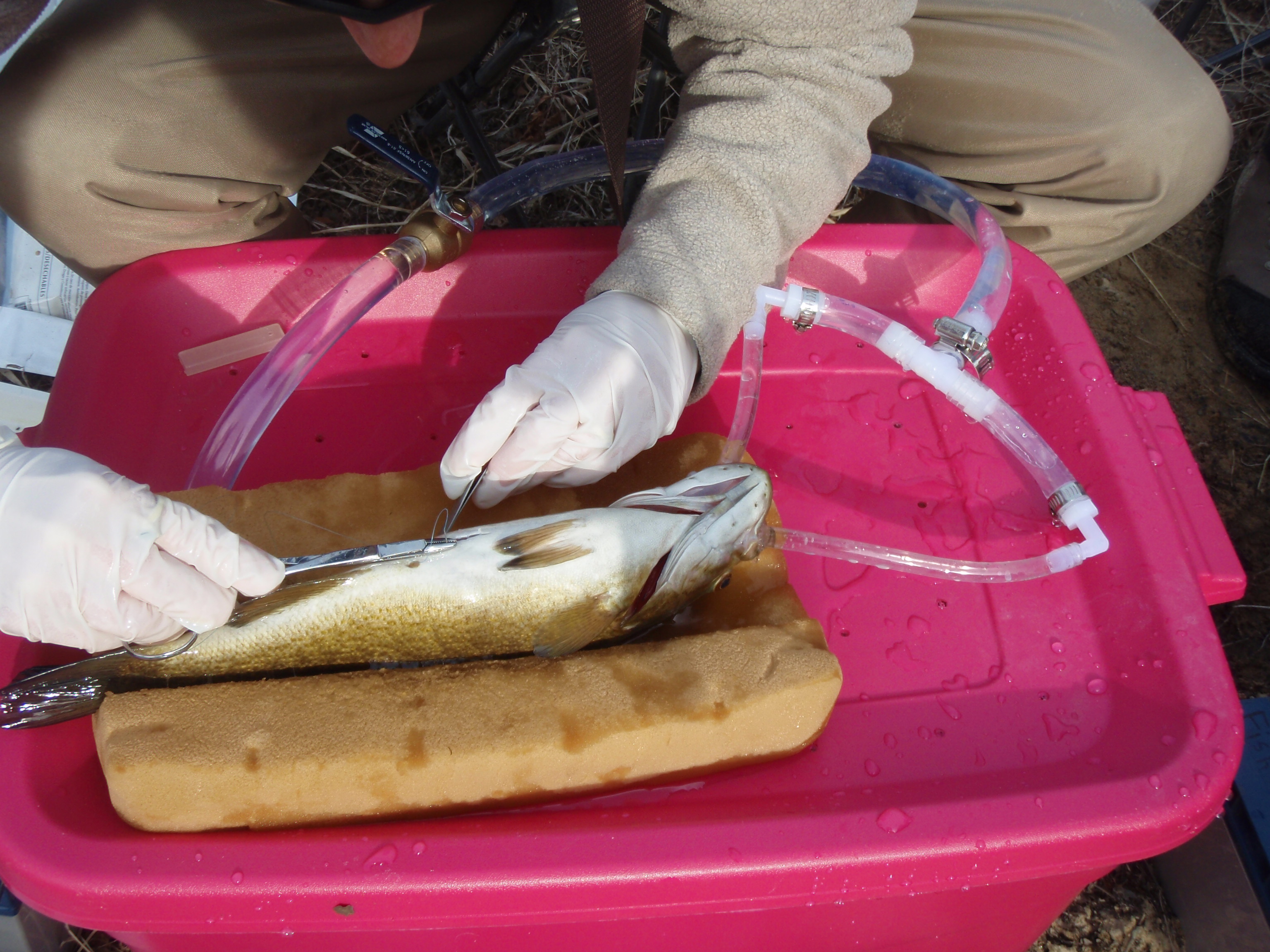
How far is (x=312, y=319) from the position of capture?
76.3 inches

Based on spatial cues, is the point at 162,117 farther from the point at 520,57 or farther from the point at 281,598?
the point at 281,598

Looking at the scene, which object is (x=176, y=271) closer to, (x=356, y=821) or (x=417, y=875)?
(x=356, y=821)

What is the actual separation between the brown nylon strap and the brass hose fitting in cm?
52

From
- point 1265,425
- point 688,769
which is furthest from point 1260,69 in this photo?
point 688,769

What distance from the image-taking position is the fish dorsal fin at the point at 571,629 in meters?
1.66

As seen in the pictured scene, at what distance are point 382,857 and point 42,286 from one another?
260 cm

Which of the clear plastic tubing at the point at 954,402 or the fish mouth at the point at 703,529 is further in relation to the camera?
the clear plastic tubing at the point at 954,402

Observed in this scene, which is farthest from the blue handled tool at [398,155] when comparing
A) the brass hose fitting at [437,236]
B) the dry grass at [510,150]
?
the dry grass at [510,150]

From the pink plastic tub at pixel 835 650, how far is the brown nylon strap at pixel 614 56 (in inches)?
19.3

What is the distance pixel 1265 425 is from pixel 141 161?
4.16 metres

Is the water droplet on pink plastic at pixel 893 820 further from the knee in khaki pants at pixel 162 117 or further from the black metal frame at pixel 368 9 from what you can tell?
the knee in khaki pants at pixel 162 117

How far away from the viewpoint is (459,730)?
1514 millimetres

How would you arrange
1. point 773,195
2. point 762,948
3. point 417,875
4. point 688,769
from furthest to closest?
point 773,195, point 762,948, point 688,769, point 417,875

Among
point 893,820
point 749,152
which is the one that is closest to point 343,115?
point 749,152
